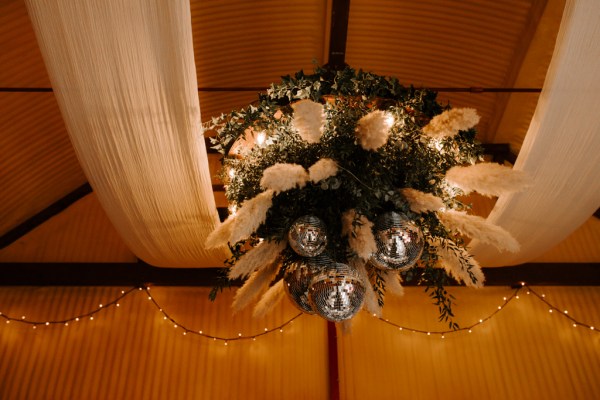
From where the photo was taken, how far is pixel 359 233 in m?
1.59

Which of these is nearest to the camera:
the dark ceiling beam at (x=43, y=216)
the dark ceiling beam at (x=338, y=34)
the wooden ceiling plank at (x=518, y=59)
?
the dark ceiling beam at (x=338, y=34)

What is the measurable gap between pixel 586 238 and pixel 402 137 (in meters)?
4.45

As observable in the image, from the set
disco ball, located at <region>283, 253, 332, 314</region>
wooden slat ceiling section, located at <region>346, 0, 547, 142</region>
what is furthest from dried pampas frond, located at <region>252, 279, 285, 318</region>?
wooden slat ceiling section, located at <region>346, 0, 547, 142</region>

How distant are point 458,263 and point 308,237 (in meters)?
0.67

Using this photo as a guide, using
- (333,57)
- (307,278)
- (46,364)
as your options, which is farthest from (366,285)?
(46,364)

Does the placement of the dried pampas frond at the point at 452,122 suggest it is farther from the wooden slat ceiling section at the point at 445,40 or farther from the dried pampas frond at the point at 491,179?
the wooden slat ceiling section at the point at 445,40

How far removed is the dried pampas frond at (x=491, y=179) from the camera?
1468 millimetres

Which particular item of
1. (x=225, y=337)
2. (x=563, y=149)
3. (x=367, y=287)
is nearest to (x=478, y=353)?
(x=225, y=337)

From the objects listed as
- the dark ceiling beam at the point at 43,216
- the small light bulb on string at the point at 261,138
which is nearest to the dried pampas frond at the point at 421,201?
the small light bulb on string at the point at 261,138

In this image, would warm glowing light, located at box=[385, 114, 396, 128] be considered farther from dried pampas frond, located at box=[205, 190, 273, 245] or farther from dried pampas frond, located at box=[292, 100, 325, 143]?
dried pampas frond, located at box=[205, 190, 273, 245]

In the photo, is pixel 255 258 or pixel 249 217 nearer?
pixel 249 217

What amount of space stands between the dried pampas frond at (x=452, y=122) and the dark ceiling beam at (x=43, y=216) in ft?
15.5

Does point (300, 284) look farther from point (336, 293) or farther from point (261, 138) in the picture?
point (261, 138)

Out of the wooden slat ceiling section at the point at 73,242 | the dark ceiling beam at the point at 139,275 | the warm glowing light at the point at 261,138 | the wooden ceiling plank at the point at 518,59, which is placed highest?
the wooden ceiling plank at the point at 518,59
